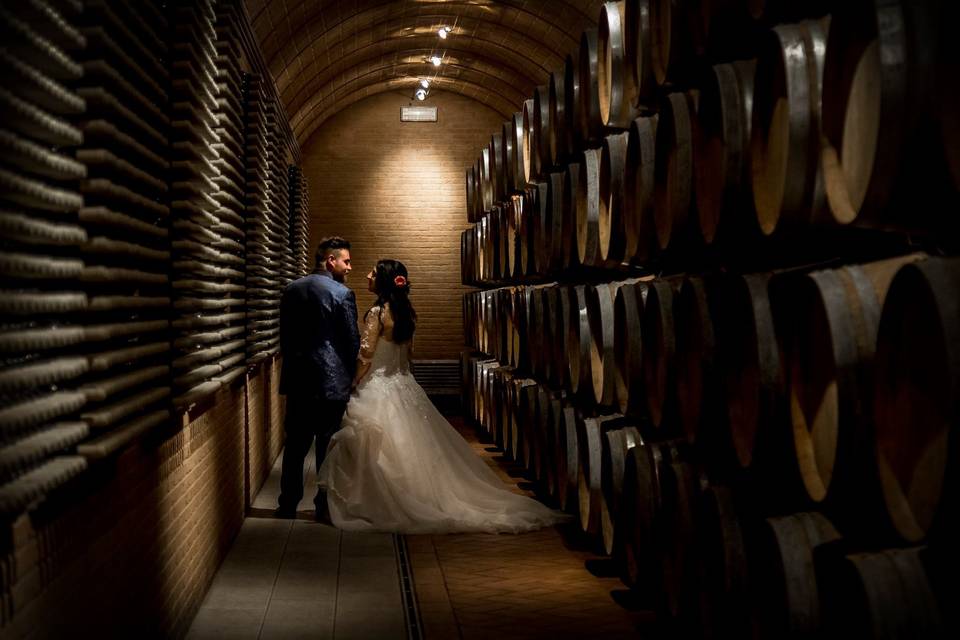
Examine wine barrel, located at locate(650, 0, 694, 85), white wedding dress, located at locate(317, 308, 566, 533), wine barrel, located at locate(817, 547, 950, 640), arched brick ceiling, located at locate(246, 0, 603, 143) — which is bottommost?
white wedding dress, located at locate(317, 308, 566, 533)

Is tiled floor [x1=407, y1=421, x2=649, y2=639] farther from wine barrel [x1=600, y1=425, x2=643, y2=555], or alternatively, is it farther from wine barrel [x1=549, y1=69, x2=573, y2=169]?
wine barrel [x1=549, y1=69, x2=573, y2=169]

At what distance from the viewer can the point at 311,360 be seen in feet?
22.2

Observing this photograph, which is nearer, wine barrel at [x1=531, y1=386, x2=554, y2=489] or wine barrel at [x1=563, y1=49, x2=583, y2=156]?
wine barrel at [x1=563, y1=49, x2=583, y2=156]

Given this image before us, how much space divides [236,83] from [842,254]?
12.8 ft

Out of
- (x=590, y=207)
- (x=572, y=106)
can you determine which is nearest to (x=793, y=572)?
(x=590, y=207)

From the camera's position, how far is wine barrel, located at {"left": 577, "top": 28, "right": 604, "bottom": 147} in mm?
5141

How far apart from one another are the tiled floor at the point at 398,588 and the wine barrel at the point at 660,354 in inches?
38.0

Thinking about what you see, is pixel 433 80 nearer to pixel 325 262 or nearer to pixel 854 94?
pixel 325 262

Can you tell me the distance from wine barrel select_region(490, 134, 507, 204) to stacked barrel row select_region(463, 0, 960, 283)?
5.70 feet

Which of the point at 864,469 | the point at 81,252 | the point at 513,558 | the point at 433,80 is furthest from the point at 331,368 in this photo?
the point at 433,80

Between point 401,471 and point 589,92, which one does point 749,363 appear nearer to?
point 589,92

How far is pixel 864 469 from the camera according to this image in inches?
91.6

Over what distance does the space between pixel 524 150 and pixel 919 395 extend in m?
5.53

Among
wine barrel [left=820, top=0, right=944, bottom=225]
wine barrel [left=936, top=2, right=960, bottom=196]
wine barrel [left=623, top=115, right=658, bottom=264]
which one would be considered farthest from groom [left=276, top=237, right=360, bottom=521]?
wine barrel [left=936, top=2, right=960, bottom=196]
